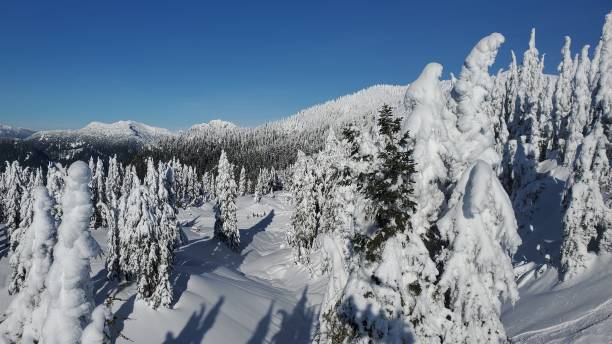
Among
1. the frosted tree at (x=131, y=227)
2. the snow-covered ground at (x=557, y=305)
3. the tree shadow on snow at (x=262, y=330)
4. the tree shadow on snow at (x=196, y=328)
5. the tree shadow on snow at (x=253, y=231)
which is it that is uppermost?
the frosted tree at (x=131, y=227)

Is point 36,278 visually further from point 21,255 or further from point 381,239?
point 381,239

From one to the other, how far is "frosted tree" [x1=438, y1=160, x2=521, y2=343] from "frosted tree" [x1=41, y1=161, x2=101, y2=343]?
7.29 m

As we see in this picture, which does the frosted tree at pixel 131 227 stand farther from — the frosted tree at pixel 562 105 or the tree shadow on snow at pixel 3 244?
the frosted tree at pixel 562 105

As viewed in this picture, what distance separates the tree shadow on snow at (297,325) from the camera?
2350cm

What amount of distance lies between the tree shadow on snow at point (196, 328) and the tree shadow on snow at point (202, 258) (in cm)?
183

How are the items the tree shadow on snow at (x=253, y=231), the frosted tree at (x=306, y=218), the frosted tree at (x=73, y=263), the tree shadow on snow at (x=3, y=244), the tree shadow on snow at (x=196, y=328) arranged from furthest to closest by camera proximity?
the tree shadow on snow at (x=253, y=231) < the frosted tree at (x=306, y=218) < the tree shadow on snow at (x=3, y=244) < the tree shadow on snow at (x=196, y=328) < the frosted tree at (x=73, y=263)

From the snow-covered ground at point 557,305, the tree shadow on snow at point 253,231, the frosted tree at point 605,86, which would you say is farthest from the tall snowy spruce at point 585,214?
the tree shadow on snow at point 253,231

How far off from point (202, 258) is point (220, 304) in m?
17.2

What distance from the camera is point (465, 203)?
8156mm

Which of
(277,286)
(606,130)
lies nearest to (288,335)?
(277,286)

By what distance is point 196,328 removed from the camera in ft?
69.7

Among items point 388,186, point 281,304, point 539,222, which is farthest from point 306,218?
point 388,186

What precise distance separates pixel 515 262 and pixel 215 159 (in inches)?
5158

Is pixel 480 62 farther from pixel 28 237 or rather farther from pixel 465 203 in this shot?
pixel 28 237
